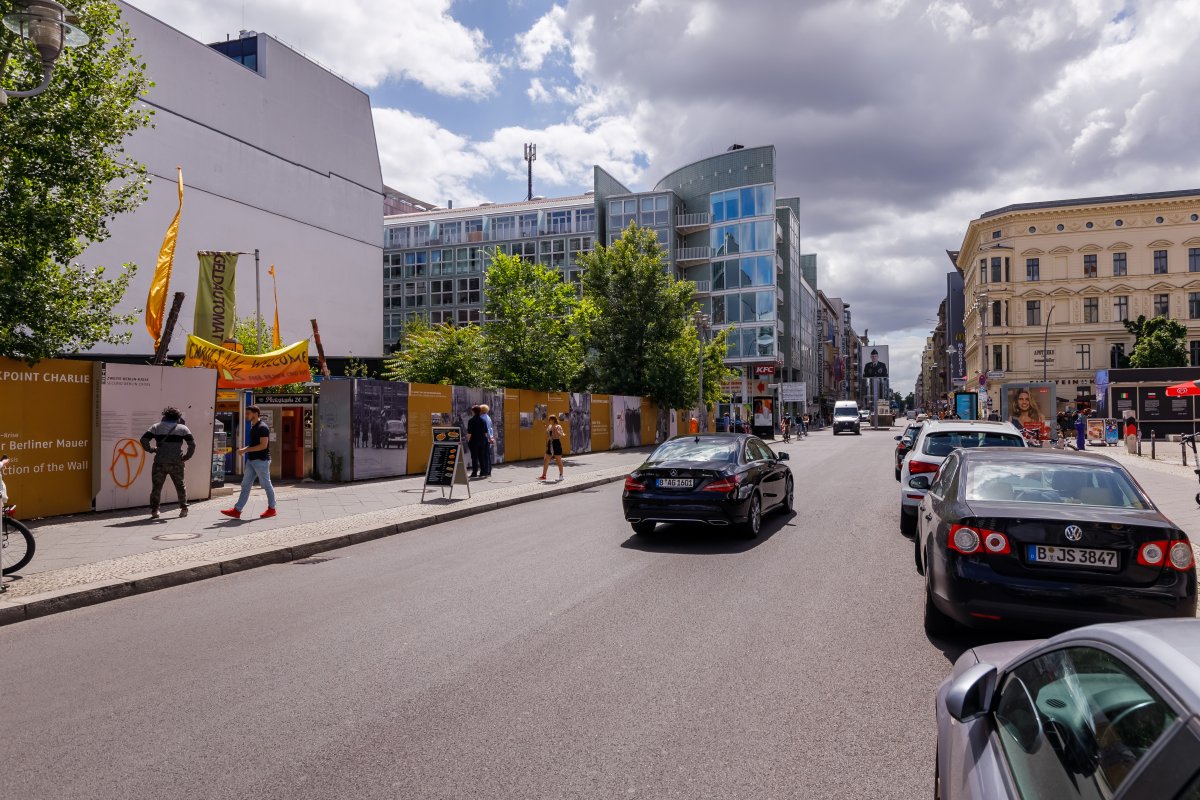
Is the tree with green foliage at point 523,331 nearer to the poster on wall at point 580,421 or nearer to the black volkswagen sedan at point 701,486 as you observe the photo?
the poster on wall at point 580,421

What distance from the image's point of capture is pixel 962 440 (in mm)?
11398

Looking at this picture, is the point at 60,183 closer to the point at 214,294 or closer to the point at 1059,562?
the point at 214,294

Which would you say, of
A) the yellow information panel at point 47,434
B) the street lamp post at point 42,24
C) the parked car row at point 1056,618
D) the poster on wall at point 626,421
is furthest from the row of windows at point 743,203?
the street lamp post at point 42,24

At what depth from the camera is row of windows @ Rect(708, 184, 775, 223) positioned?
66.6 meters

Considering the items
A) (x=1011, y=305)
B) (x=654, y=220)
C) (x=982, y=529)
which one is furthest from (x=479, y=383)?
(x=1011, y=305)

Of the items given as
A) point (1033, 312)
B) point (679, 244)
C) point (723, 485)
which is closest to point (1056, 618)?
point (723, 485)

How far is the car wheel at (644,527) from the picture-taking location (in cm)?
1087

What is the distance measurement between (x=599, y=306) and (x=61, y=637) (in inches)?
1415

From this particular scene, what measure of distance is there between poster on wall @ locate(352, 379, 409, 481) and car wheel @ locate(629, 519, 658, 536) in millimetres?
9473

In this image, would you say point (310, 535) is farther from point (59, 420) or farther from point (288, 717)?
point (288, 717)

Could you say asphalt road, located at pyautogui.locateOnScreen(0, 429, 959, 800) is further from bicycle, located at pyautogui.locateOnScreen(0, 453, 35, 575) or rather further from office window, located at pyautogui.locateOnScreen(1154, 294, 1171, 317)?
office window, located at pyautogui.locateOnScreen(1154, 294, 1171, 317)

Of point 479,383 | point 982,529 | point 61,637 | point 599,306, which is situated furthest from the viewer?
point 599,306

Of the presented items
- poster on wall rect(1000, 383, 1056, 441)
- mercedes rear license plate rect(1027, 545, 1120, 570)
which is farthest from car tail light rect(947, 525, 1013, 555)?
poster on wall rect(1000, 383, 1056, 441)

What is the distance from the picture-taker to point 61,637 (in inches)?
245
